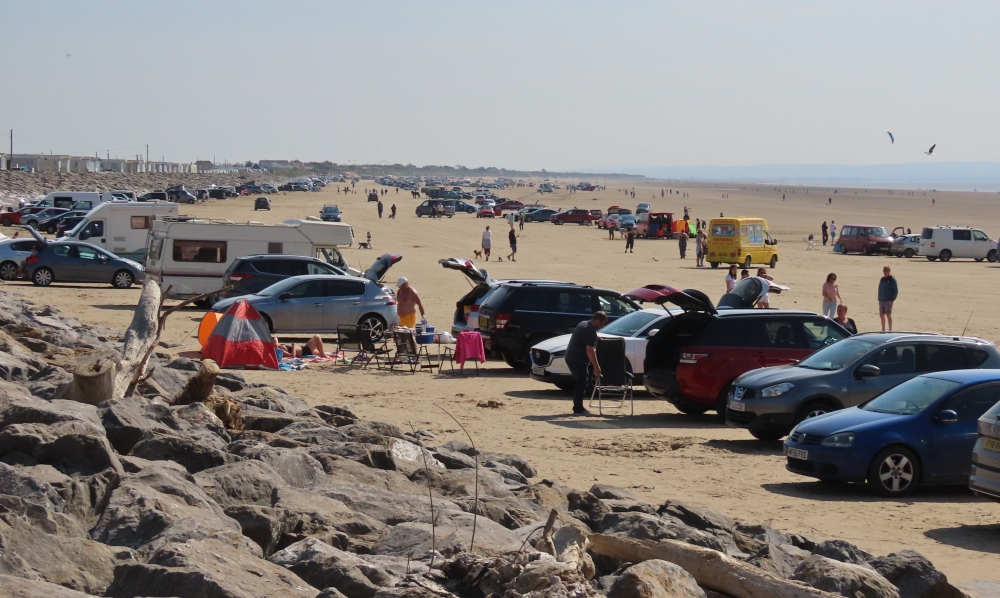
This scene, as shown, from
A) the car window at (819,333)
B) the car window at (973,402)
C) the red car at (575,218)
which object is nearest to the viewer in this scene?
the car window at (973,402)

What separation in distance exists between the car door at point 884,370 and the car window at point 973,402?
2048 millimetres

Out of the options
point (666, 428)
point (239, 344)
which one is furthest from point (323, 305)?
point (666, 428)

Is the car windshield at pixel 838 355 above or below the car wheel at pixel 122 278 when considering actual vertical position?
above

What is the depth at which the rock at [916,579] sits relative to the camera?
779 centimetres

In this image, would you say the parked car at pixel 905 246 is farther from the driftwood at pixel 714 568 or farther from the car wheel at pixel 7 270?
the driftwood at pixel 714 568

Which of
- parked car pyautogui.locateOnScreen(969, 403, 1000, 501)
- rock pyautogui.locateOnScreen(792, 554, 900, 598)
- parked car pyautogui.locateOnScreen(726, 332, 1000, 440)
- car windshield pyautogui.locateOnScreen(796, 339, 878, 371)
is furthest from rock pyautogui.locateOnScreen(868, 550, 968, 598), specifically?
car windshield pyautogui.locateOnScreen(796, 339, 878, 371)

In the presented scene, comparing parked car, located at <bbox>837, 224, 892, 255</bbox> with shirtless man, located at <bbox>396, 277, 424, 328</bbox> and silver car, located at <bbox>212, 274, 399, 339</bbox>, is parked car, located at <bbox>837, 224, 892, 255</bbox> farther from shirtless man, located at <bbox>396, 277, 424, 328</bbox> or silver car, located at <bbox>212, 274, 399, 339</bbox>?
shirtless man, located at <bbox>396, 277, 424, 328</bbox>

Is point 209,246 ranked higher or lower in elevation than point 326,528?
higher

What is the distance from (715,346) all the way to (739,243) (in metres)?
30.5

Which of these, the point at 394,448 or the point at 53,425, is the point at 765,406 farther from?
the point at 53,425

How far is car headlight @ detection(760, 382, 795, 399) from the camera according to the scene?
13883 mm

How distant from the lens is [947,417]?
1170 centimetres

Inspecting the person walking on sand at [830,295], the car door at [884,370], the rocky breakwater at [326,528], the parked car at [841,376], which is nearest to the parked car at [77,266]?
the person walking on sand at [830,295]

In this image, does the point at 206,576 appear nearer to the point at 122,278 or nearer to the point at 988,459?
the point at 988,459
